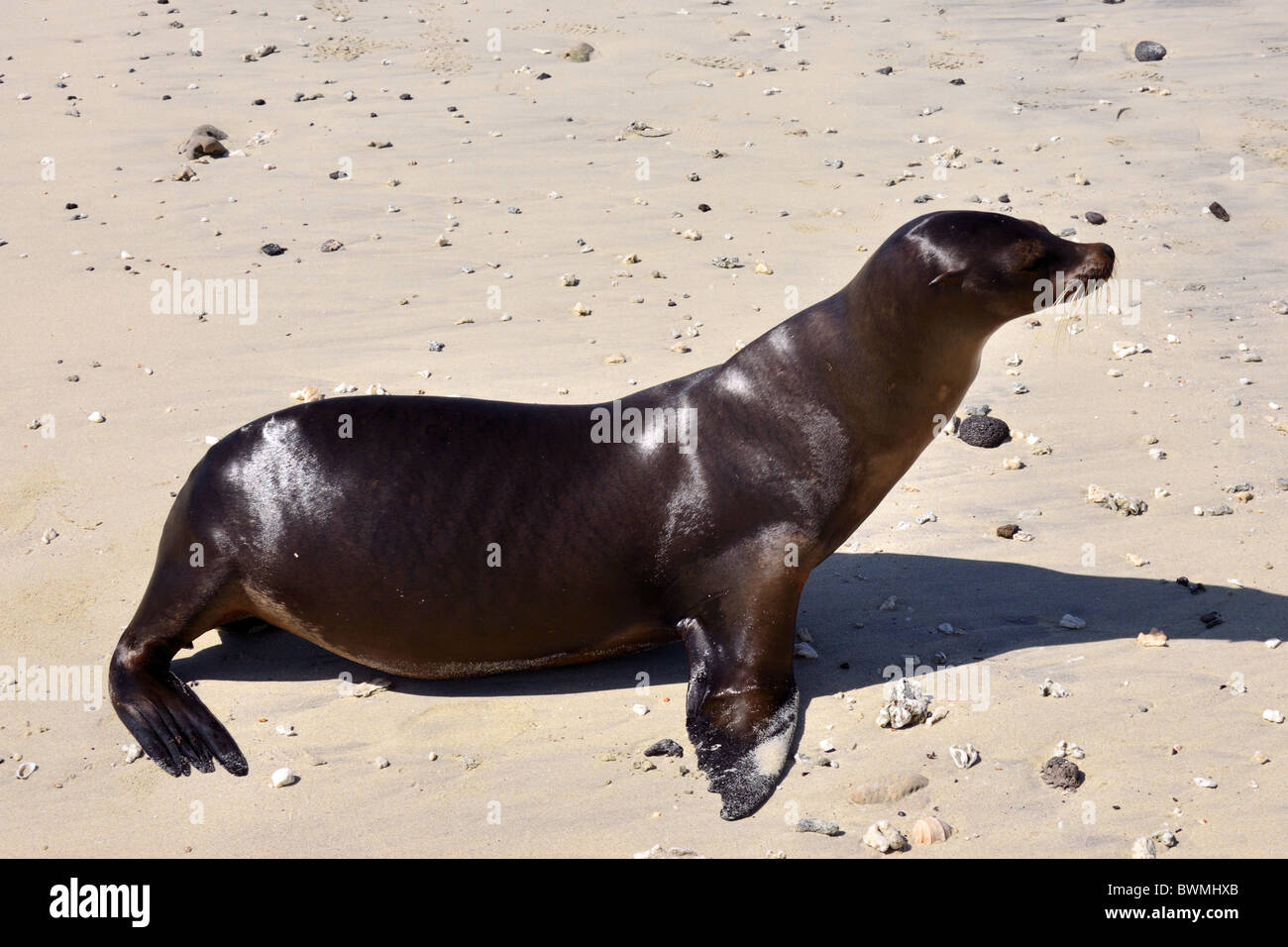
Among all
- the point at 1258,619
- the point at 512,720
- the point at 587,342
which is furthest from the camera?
the point at 587,342

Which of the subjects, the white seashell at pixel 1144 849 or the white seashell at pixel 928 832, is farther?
the white seashell at pixel 928 832

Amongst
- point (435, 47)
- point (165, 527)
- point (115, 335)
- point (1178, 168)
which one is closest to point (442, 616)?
point (165, 527)

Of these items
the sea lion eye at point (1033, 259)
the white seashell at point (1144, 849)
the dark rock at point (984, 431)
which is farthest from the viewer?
the dark rock at point (984, 431)

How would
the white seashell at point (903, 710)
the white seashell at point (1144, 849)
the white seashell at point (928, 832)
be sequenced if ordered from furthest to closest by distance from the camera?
the white seashell at point (903, 710)
the white seashell at point (928, 832)
the white seashell at point (1144, 849)

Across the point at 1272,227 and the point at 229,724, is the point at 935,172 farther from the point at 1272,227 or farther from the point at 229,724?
the point at 229,724

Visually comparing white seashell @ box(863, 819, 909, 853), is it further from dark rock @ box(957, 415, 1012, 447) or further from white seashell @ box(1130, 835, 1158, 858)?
dark rock @ box(957, 415, 1012, 447)

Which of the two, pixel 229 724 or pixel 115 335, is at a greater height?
pixel 115 335

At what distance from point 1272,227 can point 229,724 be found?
7.70m

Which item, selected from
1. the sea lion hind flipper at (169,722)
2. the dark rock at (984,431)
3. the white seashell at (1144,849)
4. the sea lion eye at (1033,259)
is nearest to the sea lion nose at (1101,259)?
the sea lion eye at (1033,259)

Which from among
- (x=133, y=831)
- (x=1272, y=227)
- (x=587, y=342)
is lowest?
(x=133, y=831)

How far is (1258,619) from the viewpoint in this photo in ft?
15.8

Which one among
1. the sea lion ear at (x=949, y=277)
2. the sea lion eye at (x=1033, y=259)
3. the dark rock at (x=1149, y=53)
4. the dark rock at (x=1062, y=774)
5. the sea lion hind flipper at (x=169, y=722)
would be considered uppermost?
the dark rock at (x=1149, y=53)

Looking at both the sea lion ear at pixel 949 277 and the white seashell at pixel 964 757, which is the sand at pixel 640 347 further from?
the sea lion ear at pixel 949 277

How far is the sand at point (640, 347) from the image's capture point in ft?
13.3
